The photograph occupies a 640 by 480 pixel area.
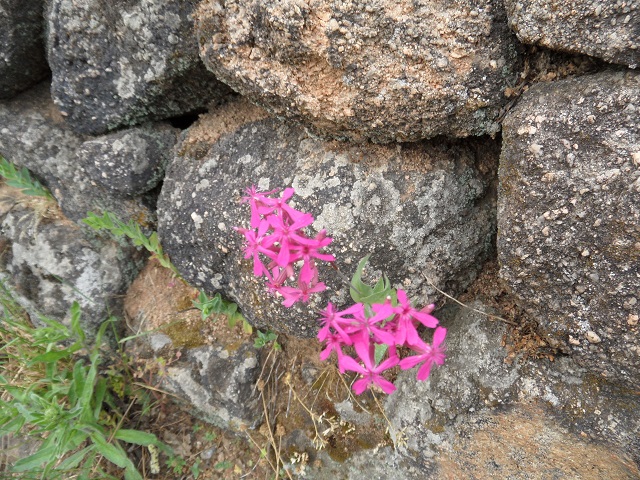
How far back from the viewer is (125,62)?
2014 mm

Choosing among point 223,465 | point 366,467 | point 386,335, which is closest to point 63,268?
point 223,465

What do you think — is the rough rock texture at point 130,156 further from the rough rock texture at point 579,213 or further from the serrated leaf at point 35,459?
the rough rock texture at point 579,213

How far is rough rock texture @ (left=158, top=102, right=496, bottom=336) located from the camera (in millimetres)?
1708

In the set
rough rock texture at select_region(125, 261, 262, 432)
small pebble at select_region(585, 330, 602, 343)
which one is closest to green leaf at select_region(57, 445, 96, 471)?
rough rock texture at select_region(125, 261, 262, 432)

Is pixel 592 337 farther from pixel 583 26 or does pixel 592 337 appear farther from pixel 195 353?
pixel 195 353

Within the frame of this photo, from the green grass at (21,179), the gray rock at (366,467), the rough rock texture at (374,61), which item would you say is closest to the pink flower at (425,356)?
the rough rock texture at (374,61)

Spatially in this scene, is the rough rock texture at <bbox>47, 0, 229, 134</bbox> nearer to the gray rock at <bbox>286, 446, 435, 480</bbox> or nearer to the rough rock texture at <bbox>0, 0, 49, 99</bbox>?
the rough rock texture at <bbox>0, 0, 49, 99</bbox>

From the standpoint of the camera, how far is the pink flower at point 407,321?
4.38 feet

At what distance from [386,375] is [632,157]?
127 centimetres

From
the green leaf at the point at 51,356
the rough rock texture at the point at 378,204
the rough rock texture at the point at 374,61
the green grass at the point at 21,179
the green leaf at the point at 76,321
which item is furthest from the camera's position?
the green grass at the point at 21,179

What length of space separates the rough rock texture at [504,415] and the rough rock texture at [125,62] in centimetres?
148

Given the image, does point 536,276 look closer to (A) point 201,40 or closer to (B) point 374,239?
(B) point 374,239

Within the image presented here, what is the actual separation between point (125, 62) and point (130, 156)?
1.35 feet

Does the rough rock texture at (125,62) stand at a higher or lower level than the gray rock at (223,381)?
higher
